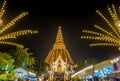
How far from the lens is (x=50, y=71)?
320 feet

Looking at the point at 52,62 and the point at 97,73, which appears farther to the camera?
the point at 52,62

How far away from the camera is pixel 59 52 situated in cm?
10800

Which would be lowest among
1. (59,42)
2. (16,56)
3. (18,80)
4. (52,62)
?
(18,80)

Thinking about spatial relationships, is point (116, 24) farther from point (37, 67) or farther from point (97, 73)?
point (37, 67)

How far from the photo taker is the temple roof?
351 ft

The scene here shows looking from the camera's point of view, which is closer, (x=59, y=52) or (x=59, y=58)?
(x=59, y=58)

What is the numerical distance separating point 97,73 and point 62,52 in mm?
69601

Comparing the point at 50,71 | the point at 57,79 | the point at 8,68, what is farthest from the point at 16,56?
the point at 50,71

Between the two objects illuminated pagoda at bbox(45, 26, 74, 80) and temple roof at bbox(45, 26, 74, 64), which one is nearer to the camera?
illuminated pagoda at bbox(45, 26, 74, 80)

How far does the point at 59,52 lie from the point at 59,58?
348cm

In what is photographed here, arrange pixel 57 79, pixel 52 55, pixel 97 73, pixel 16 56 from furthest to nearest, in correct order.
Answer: pixel 52 55
pixel 57 79
pixel 16 56
pixel 97 73

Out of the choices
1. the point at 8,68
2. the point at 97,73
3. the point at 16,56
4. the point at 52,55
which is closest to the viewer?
the point at 8,68

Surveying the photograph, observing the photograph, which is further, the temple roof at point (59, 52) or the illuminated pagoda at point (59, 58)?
the temple roof at point (59, 52)

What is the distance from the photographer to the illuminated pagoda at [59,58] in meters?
103
